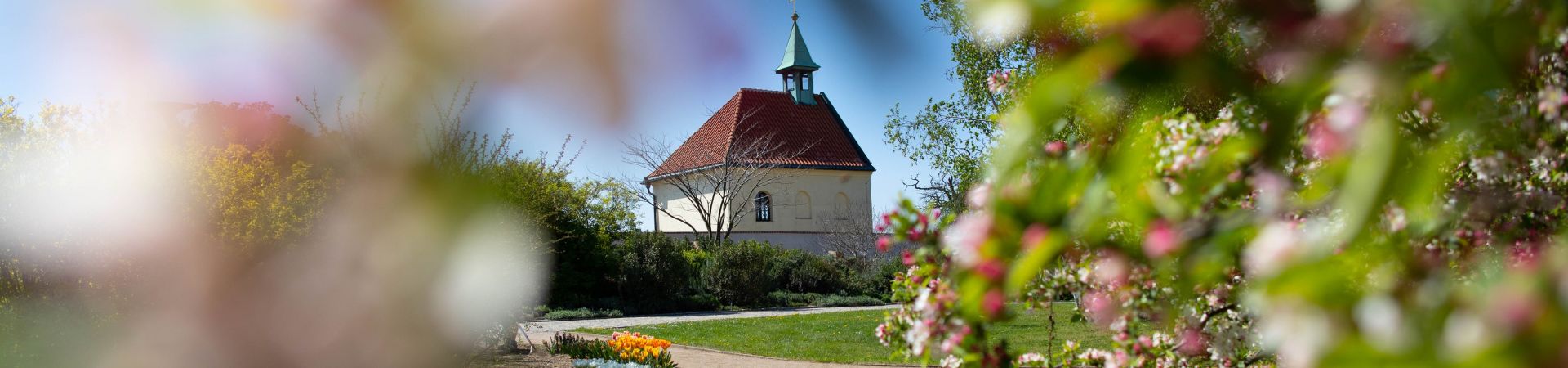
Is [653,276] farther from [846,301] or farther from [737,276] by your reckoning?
[846,301]

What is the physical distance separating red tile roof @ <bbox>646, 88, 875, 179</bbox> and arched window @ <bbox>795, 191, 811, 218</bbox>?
1207mm

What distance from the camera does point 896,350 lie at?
9.11 feet

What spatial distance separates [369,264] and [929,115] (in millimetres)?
9075

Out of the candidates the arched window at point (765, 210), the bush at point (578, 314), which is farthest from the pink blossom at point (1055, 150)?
the arched window at point (765, 210)

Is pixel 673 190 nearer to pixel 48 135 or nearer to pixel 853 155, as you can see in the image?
pixel 853 155

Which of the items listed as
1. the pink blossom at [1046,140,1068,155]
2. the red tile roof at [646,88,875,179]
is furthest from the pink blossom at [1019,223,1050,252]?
the red tile roof at [646,88,875,179]

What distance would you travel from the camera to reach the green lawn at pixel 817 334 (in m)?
9.67

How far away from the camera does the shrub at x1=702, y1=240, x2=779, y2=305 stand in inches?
734

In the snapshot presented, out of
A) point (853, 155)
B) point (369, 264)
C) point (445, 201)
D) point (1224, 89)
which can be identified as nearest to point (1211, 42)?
point (1224, 89)

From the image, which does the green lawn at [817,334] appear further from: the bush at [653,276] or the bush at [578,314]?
the bush at [653,276]

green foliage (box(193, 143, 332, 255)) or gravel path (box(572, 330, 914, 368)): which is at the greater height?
green foliage (box(193, 143, 332, 255))

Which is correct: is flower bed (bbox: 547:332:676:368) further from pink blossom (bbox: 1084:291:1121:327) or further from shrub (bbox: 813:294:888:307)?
shrub (bbox: 813:294:888:307)

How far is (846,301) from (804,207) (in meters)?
12.2

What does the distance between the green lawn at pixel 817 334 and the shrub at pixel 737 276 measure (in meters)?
3.56
